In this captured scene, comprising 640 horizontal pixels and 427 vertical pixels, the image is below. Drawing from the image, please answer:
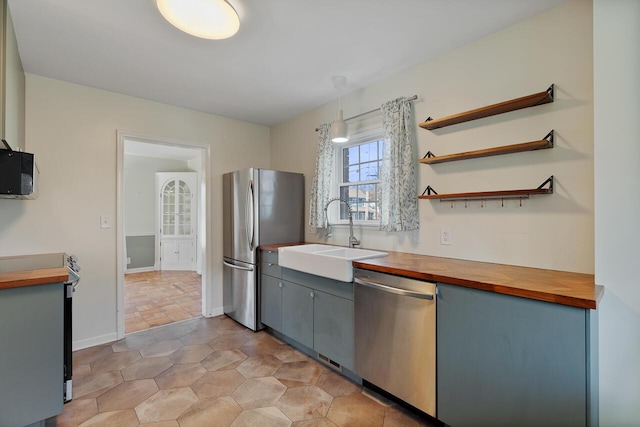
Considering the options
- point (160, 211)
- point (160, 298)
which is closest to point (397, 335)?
point (160, 298)

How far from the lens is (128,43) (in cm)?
210

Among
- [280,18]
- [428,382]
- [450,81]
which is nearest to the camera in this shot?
[428,382]

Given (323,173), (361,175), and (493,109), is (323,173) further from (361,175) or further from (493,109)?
(493,109)

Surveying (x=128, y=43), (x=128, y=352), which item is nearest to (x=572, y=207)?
(x=128, y=43)

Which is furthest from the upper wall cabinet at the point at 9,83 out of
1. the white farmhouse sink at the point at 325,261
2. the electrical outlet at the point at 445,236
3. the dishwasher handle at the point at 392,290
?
the electrical outlet at the point at 445,236

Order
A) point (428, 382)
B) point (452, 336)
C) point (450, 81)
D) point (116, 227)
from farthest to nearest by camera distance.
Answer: point (116, 227) < point (450, 81) < point (428, 382) < point (452, 336)

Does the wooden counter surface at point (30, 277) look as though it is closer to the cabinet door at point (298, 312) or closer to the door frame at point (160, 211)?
the cabinet door at point (298, 312)

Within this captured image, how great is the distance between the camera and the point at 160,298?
14.2 feet

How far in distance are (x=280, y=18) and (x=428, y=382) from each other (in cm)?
233

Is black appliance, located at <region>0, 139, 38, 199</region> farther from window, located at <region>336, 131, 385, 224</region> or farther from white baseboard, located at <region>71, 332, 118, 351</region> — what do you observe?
window, located at <region>336, 131, 385, 224</region>

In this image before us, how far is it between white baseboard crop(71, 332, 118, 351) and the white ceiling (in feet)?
7.80

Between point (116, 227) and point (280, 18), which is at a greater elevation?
point (280, 18)

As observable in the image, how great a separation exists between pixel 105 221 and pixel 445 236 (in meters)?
3.09

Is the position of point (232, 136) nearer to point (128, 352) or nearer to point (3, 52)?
point (3, 52)
